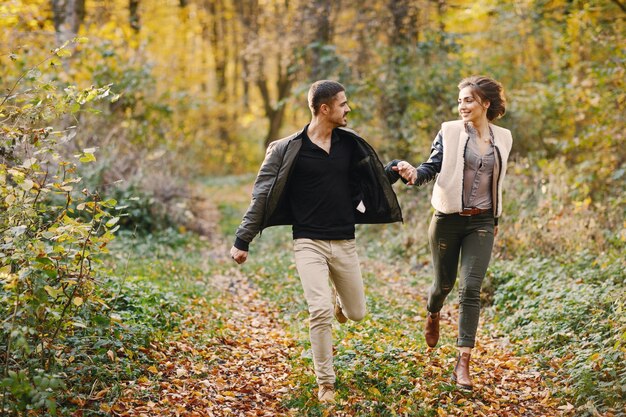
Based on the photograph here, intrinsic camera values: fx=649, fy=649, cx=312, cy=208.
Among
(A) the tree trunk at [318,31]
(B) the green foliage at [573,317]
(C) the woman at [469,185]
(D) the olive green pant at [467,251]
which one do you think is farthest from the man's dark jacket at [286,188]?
(A) the tree trunk at [318,31]

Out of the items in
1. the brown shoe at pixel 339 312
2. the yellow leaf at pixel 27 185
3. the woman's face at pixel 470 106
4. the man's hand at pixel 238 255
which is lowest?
the brown shoe at pixel 339 312

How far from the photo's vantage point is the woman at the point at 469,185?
535 centimetres

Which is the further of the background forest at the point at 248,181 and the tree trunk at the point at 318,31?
the tree trunk at the point at 318,31

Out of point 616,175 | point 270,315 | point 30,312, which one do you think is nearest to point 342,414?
point 30,312

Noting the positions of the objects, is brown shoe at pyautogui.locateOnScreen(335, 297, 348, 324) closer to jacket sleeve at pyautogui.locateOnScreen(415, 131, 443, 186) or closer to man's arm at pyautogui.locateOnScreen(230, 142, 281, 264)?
man's arm at pyautogui.locateOnScreen(230, 142, 281, 264)

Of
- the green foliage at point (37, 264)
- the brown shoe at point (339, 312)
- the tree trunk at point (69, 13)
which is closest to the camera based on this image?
the green foliage at point (37, 264)

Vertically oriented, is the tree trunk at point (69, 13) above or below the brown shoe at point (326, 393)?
above

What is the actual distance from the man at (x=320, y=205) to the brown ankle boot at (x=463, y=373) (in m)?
0.93

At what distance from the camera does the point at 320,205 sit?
5.14 m

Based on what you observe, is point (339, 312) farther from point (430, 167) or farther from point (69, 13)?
point (69, 13)

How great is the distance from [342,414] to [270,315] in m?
3.39

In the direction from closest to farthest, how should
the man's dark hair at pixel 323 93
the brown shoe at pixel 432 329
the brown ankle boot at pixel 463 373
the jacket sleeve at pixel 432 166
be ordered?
1. the man's dark hair at pixel 323 93
2. the brown ankle boot at pixel 463 373
3. the jacket sleeve at pixel 432 166
4. the brown shoe at pixel 432 329

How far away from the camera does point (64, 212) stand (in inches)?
184

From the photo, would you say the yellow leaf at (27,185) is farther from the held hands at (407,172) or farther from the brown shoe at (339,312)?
the held hands at (407,172)
